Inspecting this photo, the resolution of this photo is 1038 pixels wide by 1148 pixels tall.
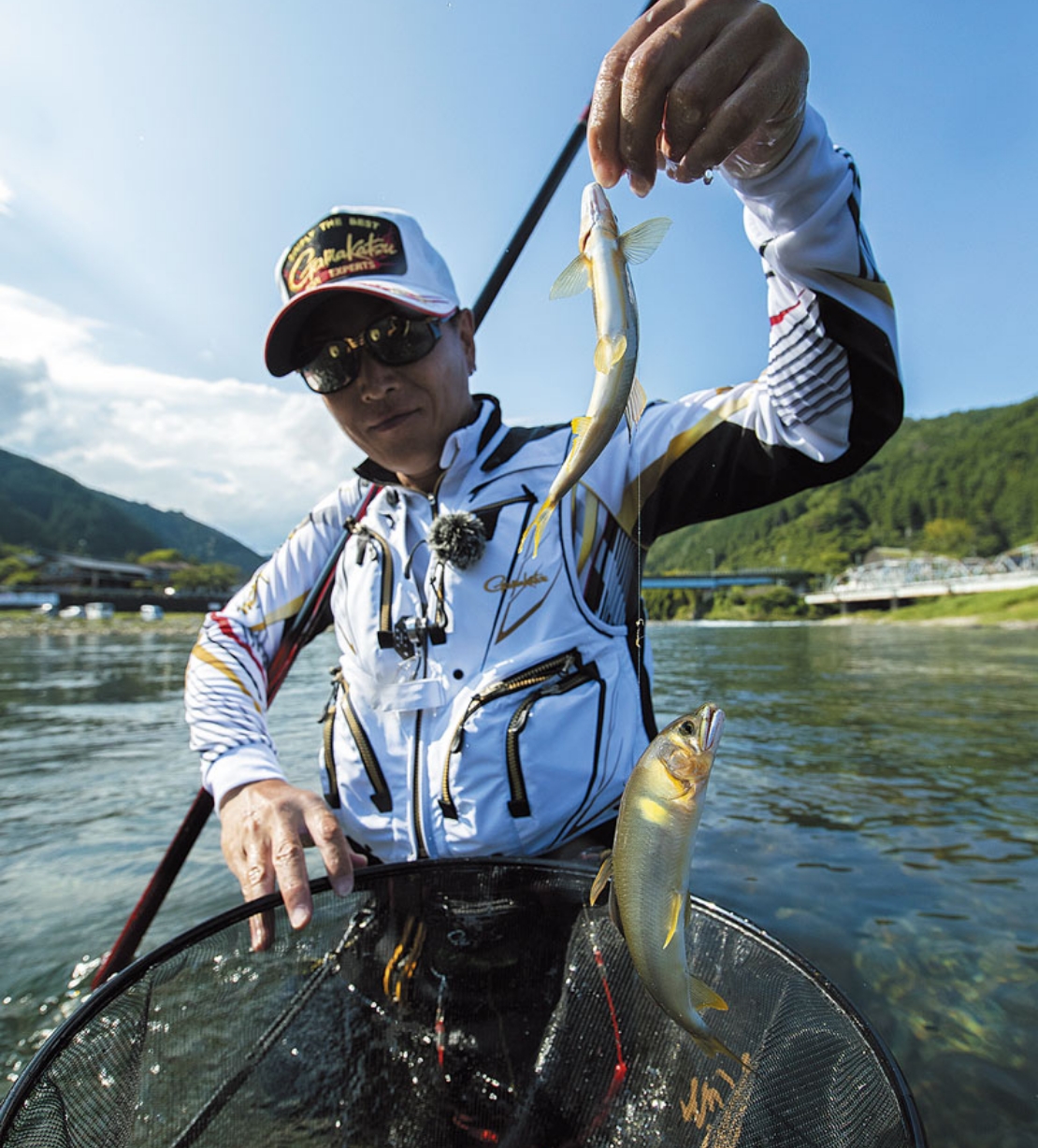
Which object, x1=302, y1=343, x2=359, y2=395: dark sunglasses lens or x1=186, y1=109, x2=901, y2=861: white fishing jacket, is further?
x1=302, y1=343, x2=359, y2=395: dark sunglasses lens

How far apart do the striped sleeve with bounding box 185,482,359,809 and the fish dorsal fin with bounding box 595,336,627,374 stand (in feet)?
6.27

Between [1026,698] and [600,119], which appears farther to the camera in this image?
[1026,698]

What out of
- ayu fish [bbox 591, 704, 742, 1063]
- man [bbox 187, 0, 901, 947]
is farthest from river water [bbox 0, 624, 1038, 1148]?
ayu fish [bbox 591, 704, 742, 1063]

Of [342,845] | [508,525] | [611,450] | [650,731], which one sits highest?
[611,450]

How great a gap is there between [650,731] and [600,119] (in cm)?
181

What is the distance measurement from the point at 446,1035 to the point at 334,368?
89.8 inches

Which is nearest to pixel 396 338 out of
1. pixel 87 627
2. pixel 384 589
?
pixel 384 589

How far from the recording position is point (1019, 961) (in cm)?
383

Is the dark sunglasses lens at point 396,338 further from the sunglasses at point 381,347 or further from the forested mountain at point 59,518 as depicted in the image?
the forested mountain at point 59,518

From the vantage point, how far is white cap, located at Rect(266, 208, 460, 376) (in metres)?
2.56

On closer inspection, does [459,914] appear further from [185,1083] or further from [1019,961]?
[1019,961]

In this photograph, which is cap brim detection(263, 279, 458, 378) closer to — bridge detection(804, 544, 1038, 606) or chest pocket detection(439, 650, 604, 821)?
chest pocket detection(439, 650, 604, 821)

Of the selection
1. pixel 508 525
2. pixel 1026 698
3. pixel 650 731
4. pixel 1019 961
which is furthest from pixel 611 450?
pixel 1026 698

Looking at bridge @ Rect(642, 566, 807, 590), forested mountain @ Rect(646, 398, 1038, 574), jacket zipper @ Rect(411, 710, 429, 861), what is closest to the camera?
jacket zipper @ Rect(411, 710, 429, 861)
